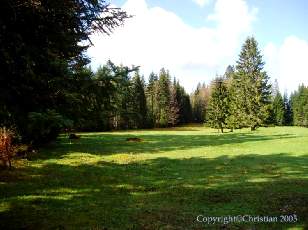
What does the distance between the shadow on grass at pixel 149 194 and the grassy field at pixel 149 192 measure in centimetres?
3

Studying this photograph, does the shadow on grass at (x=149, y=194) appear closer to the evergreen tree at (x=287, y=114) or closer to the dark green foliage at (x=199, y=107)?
the evergreen tree at (x=287, y=114)

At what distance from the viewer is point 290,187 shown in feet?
49.9

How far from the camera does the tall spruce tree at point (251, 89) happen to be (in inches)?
2484

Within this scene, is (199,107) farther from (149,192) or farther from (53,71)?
(53,71)

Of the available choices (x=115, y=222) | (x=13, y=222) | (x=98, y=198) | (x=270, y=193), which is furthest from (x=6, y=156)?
(x=270, y=193)

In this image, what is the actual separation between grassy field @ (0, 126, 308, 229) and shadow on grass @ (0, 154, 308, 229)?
0.03 meters

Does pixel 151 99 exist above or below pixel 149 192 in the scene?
above

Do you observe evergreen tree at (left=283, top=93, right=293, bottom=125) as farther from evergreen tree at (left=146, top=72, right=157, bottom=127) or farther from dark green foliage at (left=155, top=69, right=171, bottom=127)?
evergreen tree at (left=146, top=72, right=157, bottom=127)

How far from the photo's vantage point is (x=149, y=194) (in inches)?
562

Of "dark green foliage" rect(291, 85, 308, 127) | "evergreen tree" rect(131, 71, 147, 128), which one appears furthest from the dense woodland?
"dark green foliage" rect(291, 85, 308, 127)

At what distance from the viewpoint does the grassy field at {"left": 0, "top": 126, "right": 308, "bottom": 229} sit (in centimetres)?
1091

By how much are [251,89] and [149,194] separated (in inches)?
2062

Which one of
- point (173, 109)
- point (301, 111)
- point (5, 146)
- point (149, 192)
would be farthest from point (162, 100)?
point (149, 192)

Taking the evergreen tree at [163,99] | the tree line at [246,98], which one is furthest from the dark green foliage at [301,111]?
the tree line at [246,98]
